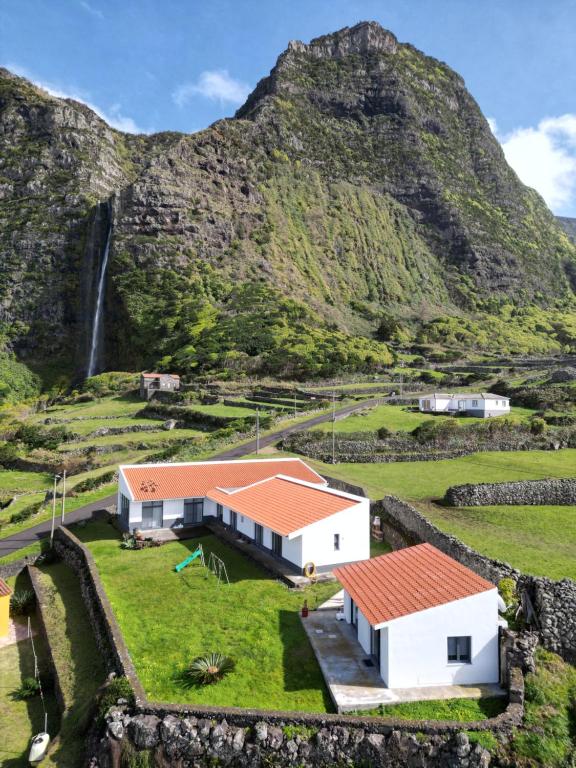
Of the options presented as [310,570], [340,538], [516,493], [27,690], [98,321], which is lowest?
[27,690]

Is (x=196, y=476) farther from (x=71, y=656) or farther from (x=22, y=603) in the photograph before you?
(x=71, y=656)

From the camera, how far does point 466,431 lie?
51281 mm

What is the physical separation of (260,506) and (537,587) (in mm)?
15532

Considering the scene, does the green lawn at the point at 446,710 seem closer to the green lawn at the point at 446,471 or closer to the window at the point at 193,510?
the green lawn at the point at 446,471

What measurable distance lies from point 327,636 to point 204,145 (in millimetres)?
160149

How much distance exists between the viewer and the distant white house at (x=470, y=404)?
63.1m

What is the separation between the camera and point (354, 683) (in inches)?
674

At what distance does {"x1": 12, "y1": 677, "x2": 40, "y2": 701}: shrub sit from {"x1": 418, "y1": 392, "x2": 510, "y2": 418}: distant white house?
52.9 m

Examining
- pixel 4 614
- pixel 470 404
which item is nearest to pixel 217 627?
pixel 4 614

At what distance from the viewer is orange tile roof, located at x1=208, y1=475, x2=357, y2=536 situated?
27141 mm

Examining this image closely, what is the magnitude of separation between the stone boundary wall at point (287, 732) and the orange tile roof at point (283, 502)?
10.6 meters

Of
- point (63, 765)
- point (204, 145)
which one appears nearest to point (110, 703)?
point (63, 765)

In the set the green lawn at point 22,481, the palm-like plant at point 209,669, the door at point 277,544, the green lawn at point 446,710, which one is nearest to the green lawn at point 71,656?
the palm-like plant at point 209,669

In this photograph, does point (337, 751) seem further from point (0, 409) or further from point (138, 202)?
point (138, 202)
